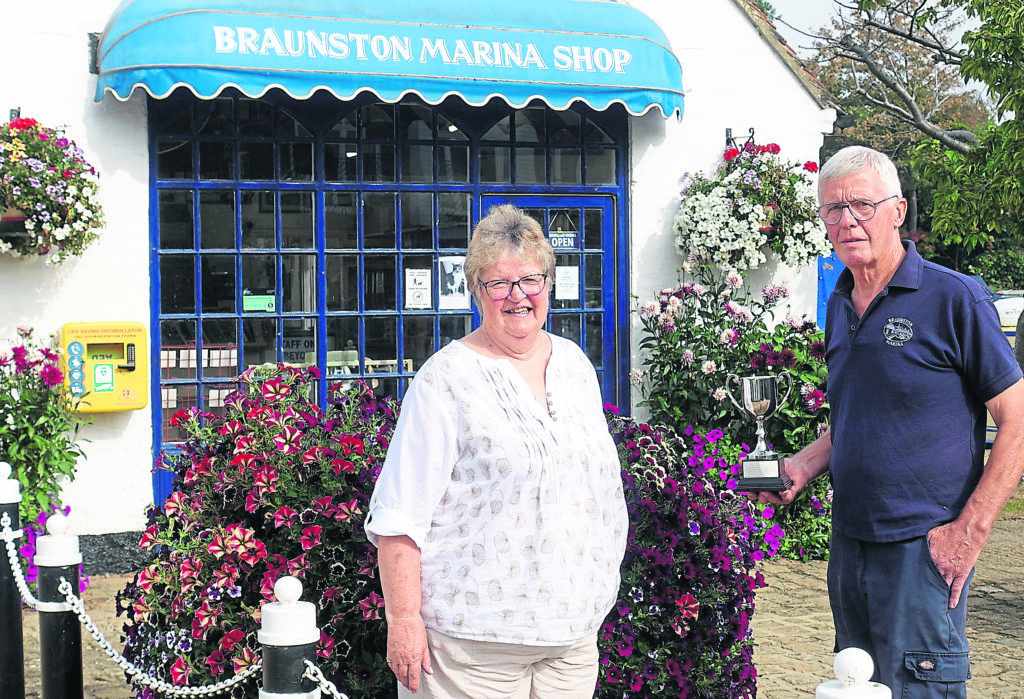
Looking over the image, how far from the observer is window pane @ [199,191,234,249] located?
25.5 ft

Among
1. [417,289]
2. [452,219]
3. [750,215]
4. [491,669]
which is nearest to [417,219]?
[452,219]

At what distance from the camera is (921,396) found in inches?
126

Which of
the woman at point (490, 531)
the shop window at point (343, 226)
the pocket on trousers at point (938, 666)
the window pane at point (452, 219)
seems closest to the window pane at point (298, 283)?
the shop window at point (343, 226)

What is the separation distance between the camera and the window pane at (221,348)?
7.80 m

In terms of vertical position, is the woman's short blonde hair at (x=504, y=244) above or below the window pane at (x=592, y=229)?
below

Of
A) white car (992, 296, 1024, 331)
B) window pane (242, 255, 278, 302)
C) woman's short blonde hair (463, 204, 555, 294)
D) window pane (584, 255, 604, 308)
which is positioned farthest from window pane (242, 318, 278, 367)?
white car (992, 296, 1024, 331)

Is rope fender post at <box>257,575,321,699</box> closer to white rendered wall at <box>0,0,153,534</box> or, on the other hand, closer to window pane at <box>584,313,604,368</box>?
white rendered wall at <box>0,0,153,534</box>

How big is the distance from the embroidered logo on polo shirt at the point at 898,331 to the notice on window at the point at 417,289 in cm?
536

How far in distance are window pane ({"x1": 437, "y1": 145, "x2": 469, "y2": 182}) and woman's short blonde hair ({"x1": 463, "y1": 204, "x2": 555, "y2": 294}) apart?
5209 millimetres

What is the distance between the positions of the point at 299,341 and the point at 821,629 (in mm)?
3939

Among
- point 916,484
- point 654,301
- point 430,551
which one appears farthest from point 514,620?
point 654,301

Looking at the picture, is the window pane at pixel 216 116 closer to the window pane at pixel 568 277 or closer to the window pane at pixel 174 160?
the window pane at pixel 174 160

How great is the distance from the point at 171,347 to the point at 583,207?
319cm

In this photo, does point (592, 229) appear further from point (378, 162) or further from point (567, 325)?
point (378, 162)
